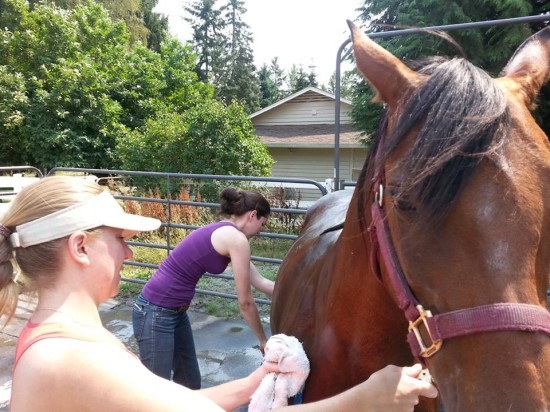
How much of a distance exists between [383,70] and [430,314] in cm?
70

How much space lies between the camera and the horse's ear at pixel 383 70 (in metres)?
1.29

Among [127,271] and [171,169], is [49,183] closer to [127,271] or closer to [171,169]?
[127,271]

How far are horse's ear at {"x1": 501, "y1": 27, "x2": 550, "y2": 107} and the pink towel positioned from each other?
3.65 ft

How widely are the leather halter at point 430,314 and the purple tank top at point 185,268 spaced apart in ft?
5.10

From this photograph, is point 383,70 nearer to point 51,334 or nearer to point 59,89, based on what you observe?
point 51,334

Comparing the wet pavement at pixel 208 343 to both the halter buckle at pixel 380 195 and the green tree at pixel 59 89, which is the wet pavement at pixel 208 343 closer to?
the halter buckle at pixel 380 195

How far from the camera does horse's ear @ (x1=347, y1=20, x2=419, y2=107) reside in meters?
1.29

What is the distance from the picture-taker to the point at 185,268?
2717 mm

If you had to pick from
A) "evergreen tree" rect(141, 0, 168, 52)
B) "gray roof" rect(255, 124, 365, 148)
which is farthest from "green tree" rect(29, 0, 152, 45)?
"gray roof" rect(255, 124, 365, 148)

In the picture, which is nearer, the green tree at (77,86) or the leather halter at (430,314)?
the leather halter at (430,314)

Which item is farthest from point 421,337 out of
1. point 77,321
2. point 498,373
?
point 77,321

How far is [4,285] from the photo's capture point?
47.4 inches

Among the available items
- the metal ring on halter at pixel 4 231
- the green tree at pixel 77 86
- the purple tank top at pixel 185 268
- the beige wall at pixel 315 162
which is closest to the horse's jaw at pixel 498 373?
the metal ring on halter at pixel 4 231

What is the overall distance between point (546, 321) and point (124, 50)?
18.7 meters
